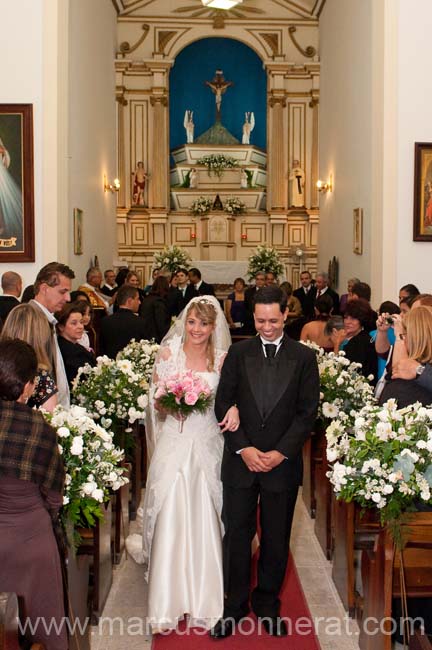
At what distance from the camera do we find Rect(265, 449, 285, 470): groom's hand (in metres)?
4.82

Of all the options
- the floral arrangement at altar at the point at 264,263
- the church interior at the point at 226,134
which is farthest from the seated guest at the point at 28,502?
the floral arrangement at altar at the point at 264,263

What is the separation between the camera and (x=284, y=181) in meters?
20.0

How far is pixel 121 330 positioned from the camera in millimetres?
8797

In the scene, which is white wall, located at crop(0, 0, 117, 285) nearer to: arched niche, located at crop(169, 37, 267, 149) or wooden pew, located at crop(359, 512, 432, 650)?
wooden pew, located at crop(359, 512, 432, 650)

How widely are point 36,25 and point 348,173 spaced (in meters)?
6.57

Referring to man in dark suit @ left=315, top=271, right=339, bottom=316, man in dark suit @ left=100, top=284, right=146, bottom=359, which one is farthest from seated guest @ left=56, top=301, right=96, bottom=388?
man in dark suit @ left=315, top=271, right=339, bottom=316

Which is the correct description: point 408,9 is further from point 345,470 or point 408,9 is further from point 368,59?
point 345,470

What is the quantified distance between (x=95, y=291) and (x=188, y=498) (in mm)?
7981

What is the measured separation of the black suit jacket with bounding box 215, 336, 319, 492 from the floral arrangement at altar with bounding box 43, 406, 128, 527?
832 millimetres

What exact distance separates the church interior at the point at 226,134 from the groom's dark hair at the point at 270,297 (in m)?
2.84

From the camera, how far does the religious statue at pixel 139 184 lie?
64.7 ft

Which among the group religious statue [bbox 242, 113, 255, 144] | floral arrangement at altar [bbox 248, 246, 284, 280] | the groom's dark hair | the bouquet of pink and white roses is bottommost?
the bouquet of pink and white roses

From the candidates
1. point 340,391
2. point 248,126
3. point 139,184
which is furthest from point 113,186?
point 340,391

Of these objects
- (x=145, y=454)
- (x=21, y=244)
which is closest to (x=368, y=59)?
(x=21, y=244)
